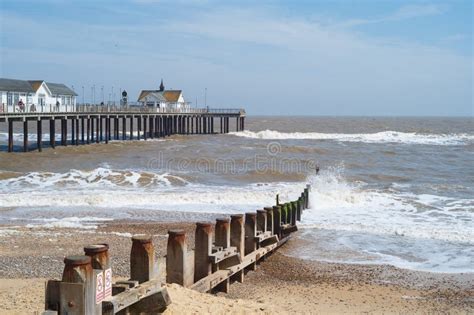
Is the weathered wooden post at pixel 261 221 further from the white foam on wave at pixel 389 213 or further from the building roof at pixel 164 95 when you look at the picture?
the building roof at pixel 164 95

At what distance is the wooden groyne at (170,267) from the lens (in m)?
5.23

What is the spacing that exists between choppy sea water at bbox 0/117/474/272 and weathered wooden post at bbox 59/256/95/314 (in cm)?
937

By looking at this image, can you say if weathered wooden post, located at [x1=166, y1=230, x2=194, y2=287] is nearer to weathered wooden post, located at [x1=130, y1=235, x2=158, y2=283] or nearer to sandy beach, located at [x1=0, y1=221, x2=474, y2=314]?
sandy beach, located at [x1=0, y1=221, x2=474, y2=314]

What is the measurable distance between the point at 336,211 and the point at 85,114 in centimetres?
3562

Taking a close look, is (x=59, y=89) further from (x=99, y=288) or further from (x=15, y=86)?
(x=99, y=288)

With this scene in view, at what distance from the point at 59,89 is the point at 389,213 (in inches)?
2034

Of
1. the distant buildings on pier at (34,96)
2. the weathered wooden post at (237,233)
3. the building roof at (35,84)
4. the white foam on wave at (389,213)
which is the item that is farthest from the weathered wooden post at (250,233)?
the building roof at (35,84)

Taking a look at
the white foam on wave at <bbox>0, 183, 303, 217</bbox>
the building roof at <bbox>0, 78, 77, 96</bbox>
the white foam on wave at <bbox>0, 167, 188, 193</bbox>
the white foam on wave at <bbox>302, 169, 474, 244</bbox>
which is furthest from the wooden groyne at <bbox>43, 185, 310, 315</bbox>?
the building roof at <bbox>0, 78, 77, 96</bbox>

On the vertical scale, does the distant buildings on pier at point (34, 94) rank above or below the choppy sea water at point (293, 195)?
above

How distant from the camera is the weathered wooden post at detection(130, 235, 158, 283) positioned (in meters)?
6.83

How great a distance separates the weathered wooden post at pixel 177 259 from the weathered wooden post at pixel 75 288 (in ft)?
9.47

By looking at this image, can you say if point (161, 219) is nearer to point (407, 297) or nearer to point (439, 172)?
point (407, 297)

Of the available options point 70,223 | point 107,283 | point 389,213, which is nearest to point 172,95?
point 389,213

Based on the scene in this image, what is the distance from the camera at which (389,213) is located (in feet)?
68.4
